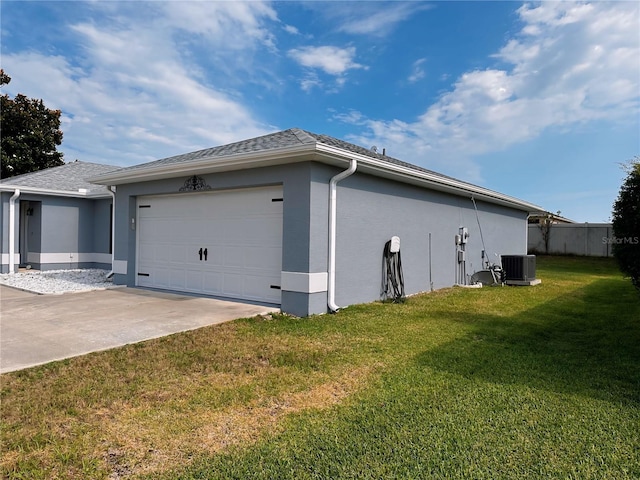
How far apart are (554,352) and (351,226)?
12.8ft

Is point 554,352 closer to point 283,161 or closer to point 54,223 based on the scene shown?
point 283,161

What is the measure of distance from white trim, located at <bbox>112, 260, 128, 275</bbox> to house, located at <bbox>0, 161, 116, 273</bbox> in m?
3.97

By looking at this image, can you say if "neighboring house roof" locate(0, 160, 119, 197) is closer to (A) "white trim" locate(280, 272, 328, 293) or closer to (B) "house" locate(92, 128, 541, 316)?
(B) "house" locate(92, 128, 541, 316)

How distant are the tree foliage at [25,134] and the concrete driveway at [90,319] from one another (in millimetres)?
19140

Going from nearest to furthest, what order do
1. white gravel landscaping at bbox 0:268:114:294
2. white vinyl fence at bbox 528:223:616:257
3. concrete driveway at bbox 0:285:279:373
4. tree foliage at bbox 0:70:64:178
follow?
concrete driveway at bbox 0:285:279:373, white gravel landscaping at bbox 0:268:114:294, white vinyl fence at bbox 528:223:616:257, tree foliage at bbox 0:70:64:178

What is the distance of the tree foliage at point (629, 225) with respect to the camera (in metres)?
4.70

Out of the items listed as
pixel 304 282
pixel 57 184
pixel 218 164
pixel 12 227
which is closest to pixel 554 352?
pixel 304 282

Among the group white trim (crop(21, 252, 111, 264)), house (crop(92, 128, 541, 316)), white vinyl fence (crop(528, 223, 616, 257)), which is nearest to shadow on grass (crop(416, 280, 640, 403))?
house (crop(92, 128, 541, 316))

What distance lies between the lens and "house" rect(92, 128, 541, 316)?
670 cm

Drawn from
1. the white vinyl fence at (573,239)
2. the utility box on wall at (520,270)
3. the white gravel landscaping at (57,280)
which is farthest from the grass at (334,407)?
the white vinyl fence at (573,239)

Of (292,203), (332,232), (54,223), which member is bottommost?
(332,232)

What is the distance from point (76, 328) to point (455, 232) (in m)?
9.22

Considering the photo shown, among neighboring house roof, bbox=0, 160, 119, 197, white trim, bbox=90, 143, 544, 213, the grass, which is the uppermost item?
neighboring house roof, bbox=0, 160, 119, 197

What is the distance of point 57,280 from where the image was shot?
10695 mm
